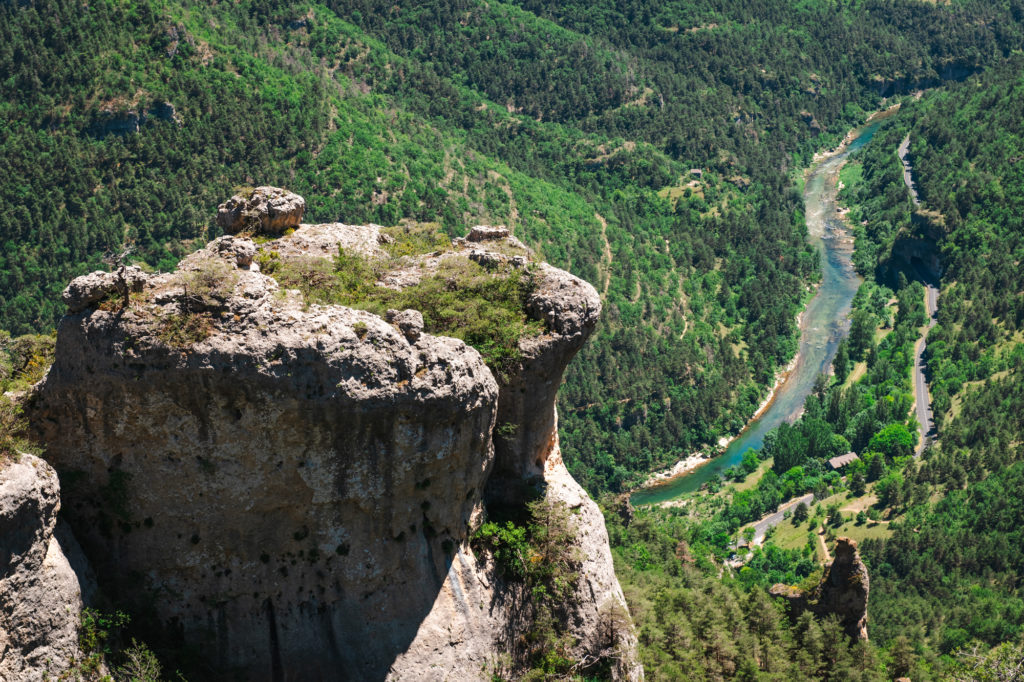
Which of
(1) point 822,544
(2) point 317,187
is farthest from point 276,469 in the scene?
(2) point 317,187

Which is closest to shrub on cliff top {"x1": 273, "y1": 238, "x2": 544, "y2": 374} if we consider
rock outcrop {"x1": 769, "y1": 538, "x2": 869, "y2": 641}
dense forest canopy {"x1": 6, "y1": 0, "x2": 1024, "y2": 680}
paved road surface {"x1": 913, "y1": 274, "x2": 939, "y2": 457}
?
dense forest canopy {"x1": 6, "y1": 0, "x2": 1024, "y2": 680}

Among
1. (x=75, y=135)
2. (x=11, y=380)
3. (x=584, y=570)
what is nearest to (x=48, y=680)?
(x=11, y=380)

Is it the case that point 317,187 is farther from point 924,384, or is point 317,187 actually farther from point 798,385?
point 924,384

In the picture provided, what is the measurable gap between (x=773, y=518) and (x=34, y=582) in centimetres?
12195

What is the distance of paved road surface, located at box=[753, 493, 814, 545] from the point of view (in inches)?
5274

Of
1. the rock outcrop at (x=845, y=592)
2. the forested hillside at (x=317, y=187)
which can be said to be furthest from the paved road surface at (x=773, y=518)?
the rock outcrop at (x=845, y=592)

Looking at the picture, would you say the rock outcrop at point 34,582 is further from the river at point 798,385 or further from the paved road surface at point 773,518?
the river at point 798,385

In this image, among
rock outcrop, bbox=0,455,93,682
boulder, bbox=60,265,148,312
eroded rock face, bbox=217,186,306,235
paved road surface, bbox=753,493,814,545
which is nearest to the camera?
rock outcrop, bbox=0,455,93,682

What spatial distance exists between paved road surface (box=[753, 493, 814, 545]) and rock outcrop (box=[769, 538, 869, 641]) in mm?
73705

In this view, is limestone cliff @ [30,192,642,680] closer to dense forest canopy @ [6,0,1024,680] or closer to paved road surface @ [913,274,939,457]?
dense forest canopy @ [6,0,1024,680]

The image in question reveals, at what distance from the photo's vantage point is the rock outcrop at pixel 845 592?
58.4 meters

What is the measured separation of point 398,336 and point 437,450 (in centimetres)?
412

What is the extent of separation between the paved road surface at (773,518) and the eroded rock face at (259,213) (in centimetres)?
10350

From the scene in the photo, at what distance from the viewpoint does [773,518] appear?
454 feet
